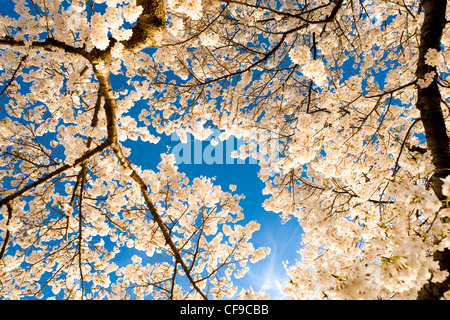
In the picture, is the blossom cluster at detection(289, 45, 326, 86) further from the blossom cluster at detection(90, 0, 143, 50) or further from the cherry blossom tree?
the blossom cluster at detection(90, 0, 143, 50)

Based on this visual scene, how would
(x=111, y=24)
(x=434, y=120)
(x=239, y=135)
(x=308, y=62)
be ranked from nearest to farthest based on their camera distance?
(x=434, y=120) → (x=111, y=24) → (x=308, y=62) → (x=239, y=135)

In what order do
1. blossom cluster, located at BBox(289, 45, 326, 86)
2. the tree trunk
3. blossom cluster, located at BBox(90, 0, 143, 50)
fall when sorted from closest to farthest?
the tree trunk, blossom cluster, located at BBox(90, 0, 143, 50), blossom cluster, located at BBox(289, 45, 326, 86)

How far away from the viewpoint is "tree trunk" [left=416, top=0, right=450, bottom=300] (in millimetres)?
1619

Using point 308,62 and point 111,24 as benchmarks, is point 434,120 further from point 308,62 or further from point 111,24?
point 111,24

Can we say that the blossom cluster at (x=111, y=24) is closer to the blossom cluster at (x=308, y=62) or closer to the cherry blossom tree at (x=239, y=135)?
the cherry blossom tree at (x=239, y=135)

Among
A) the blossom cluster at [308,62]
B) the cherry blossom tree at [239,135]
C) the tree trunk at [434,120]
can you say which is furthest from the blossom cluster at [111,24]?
the tree trunk at [434,120]

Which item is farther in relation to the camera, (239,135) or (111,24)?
(239,135)

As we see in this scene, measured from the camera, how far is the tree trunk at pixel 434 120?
1.62m

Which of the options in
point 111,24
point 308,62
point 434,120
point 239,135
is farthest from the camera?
point 239,135

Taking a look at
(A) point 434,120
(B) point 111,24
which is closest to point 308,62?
(A) point 434,120

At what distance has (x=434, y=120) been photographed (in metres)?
2.30

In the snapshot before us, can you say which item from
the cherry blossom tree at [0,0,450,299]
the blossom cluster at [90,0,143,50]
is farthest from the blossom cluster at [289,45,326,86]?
the blossom cluster at [90,0,143,50]

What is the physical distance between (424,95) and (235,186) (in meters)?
4.16
